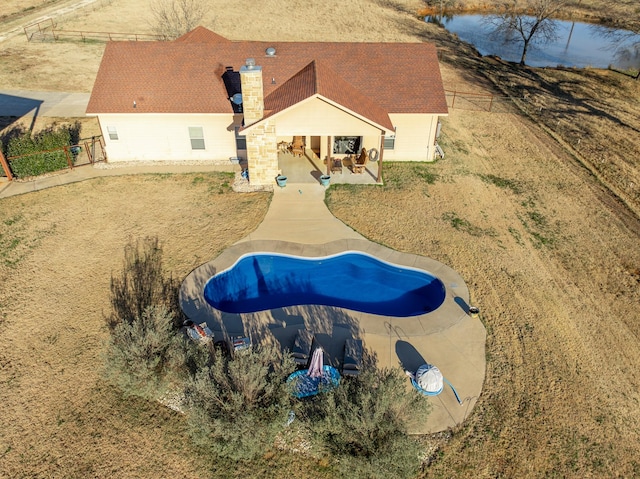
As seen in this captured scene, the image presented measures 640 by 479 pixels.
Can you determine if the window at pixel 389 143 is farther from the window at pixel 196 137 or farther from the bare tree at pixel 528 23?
the bare tree at pixel 528 23

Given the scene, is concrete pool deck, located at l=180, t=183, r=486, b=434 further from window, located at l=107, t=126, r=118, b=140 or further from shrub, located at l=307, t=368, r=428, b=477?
window, located at l=107, t=126, r=118, b=140

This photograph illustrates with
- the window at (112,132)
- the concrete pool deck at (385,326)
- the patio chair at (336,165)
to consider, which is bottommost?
the concrete pool deck at (385,326)

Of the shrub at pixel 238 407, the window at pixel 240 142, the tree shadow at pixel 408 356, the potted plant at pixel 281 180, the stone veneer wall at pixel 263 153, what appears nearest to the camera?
the shrub at pixel 238 407

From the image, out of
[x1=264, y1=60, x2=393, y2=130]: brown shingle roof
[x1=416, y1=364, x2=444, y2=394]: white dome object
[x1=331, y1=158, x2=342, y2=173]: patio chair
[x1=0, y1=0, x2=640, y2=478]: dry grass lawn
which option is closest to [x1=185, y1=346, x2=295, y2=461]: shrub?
[x1=0, y1=0, x2=640, y2=478]: dry grass lawn

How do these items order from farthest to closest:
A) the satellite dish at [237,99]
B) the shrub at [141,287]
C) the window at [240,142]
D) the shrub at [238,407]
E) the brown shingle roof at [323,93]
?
1. the window at [240,142]
2. the satellite dish at [237,99]
3. the brown shingle roof at [323,93]
4. the shrub at [141,287]
5. the shrub at [238,407]

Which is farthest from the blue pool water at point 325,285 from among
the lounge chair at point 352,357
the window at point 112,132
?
the window at point 112,132

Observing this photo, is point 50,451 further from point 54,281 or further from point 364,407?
point 364,407

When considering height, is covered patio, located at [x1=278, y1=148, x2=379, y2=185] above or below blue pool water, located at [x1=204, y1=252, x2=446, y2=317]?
above
